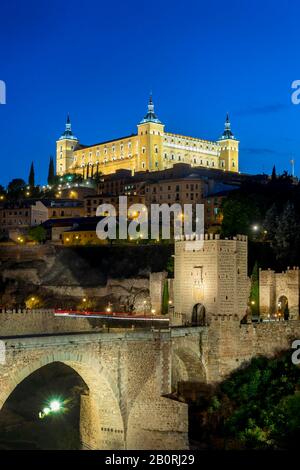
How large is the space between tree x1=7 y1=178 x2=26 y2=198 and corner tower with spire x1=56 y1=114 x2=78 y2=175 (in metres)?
23.5

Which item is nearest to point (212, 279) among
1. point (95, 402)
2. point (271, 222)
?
point (95, 402)

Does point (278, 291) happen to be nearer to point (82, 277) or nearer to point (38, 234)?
point (82, 277)

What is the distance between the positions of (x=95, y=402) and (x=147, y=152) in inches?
4270

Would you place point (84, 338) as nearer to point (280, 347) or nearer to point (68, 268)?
point (280, 347)

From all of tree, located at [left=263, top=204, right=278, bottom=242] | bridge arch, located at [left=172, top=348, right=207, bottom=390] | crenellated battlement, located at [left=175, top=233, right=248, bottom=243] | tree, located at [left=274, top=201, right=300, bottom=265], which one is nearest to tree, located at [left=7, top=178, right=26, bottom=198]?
tree, located at [left=263, top=204, right=278, bottom=242]

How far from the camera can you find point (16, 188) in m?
134

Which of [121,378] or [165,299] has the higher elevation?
[165,299]

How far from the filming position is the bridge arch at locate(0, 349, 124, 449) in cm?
2998

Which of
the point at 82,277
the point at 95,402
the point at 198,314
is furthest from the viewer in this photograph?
the point at 82,277

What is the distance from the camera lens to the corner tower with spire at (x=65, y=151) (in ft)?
532

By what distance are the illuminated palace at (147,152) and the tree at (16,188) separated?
46.6 feet


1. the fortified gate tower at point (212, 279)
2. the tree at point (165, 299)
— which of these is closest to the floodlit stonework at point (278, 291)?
the tree at point (165, 299)

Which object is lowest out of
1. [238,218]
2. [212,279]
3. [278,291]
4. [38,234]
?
[278,291]

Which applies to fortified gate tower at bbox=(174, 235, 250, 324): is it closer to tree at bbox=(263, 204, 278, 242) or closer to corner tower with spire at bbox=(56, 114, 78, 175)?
Result: tree at bbox=(263, 204, 278, 242)
